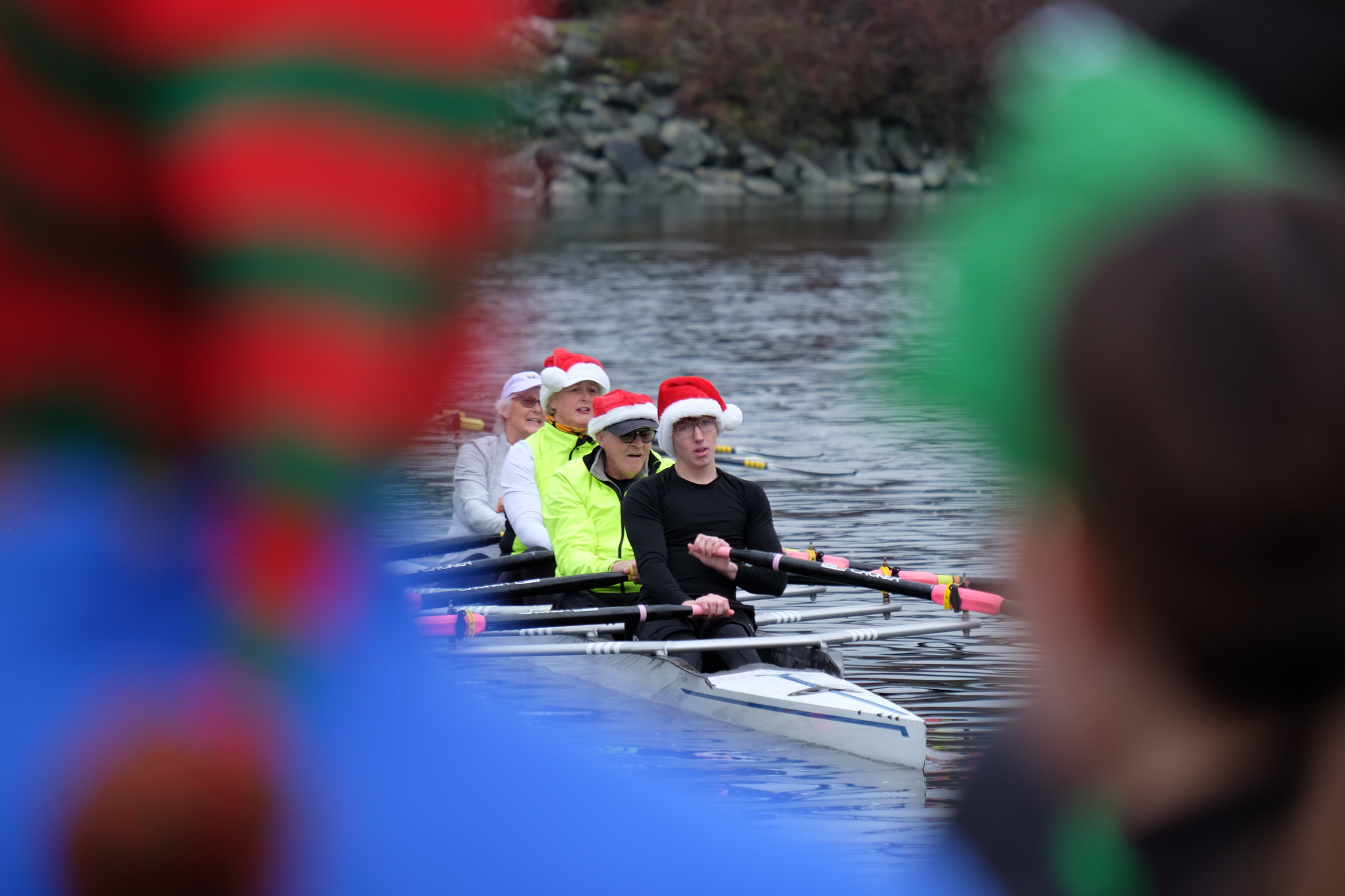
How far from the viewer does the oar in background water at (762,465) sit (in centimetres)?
1580

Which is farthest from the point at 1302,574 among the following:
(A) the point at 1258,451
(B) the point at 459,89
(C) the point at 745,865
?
(B) the point at 459,89

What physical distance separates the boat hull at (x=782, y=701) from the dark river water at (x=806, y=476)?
0.23 feet

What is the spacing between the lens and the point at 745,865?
883 millimetres

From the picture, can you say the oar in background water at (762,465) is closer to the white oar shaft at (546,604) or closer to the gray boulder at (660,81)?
the white oar shaft at (546,604)

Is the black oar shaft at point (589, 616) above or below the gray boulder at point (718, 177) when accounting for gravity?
below

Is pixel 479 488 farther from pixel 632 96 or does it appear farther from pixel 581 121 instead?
pixel 632 96

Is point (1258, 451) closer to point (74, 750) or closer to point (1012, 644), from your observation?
point (74, 750)

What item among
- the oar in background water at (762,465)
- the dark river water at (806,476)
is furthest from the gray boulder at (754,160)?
the oar in background water at (762,465)

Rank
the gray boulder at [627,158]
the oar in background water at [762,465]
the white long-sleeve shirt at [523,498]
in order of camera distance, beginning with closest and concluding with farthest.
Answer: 1. the white long-sleeve shirt at [523,498]
2. the oar in background water at [762,465]
3. the gray boulder at [627,158]

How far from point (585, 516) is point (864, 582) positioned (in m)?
1.60

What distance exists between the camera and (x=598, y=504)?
30.9 ft

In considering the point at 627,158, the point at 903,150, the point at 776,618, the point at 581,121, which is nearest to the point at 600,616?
the point at 776,618

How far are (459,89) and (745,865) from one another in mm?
428

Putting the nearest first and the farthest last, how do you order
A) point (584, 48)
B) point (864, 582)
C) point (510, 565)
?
1. point (864, 582)
2. point (510, 565)
3. point (584, 48)
